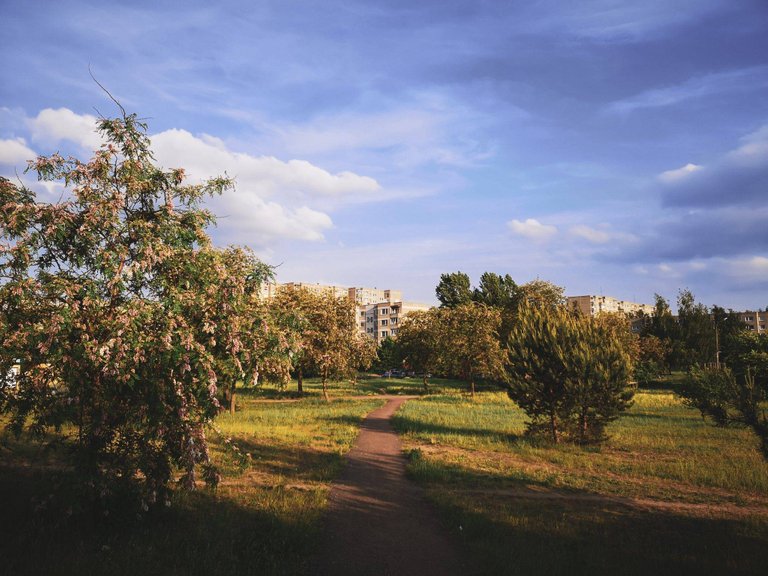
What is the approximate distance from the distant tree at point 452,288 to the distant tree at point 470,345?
39.4 m

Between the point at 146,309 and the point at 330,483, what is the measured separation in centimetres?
827

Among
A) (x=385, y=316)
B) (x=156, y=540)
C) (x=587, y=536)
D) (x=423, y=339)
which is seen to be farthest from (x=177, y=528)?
(x=385, y=316)

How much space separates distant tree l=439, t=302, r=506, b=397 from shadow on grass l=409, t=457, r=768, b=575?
37.5 metres

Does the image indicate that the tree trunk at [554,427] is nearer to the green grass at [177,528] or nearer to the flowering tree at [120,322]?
the green grass at [177,528]

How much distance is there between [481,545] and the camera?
9398 mm

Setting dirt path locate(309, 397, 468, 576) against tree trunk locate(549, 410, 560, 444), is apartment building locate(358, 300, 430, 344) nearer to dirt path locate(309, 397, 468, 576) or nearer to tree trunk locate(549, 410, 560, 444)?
tree trunk locate(549, 410, 560, 444)

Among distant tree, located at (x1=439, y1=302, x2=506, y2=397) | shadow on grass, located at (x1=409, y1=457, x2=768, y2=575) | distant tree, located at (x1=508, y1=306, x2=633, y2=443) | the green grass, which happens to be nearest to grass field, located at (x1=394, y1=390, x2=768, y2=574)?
shadow on grass, located at (x1=409, y1=457, x2=768, y2=575)

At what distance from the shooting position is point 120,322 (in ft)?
25.5

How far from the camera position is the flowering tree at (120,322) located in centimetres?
802

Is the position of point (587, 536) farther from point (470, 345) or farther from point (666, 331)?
point (666, 331)

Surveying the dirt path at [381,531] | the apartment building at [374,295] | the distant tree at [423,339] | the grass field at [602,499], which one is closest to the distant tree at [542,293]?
the distant tree at [423,339]

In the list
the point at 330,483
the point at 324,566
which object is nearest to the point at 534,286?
the point at 330,483

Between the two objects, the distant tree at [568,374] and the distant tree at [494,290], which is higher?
the distant tree at [494,290]

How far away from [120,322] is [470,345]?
46.4 m
